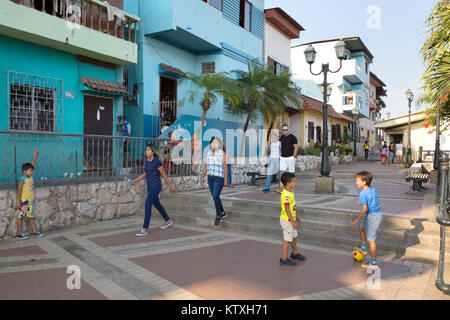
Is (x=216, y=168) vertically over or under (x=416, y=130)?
under

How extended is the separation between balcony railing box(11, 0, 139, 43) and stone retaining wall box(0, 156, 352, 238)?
476 centimetres

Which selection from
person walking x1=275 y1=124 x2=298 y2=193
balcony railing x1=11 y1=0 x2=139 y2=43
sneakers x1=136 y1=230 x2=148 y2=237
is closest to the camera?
sneakers x1=136 y1=230 x2=148 y2=237

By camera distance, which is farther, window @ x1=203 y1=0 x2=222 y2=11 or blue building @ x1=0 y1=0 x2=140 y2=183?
window @ x1=203 y1=0 x2=222 y2=11

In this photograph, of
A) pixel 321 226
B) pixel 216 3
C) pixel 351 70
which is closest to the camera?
pixel 321 226

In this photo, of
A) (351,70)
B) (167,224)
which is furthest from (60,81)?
(351,70)

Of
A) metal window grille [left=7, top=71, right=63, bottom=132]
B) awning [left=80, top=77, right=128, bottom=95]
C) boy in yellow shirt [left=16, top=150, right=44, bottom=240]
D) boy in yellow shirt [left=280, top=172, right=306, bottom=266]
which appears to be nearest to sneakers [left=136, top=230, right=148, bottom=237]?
boy in yellow shirt [left=16, top=150, right=44, bottom=240]

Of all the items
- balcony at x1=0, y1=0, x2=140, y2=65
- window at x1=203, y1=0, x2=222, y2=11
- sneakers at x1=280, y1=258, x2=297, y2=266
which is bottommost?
sneakers at x1=280, y1=258, x2=297, y2=266

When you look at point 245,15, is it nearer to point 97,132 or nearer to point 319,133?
point 97,132

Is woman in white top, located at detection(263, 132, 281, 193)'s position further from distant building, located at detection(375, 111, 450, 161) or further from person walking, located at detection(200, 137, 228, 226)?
distant building, located at detection(375, 111, 450, 161)

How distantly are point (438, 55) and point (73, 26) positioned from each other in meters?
8.74

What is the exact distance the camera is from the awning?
985 cm

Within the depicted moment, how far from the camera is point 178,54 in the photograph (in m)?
13.7

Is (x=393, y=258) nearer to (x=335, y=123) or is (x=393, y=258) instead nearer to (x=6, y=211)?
(x=6, y=211)
